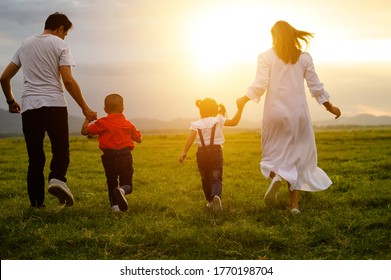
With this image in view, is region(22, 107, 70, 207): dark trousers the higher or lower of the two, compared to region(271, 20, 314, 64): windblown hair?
lower

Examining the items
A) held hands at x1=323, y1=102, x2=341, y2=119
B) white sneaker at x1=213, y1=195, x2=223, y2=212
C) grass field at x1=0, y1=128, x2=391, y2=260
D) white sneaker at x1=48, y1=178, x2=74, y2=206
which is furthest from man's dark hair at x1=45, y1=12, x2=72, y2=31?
held hands at x1=323, y1=102, x2=341, y2=119

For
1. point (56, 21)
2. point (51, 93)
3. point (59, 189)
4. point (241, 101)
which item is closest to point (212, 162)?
point (241, 101)

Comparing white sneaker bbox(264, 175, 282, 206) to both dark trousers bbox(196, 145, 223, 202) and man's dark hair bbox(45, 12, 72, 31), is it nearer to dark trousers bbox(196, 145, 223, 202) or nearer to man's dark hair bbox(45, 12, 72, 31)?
dark trousers bbox(196, 145, 223, 202)

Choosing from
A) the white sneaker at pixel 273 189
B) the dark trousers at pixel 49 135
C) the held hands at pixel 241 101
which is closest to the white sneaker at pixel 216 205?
the white sneaker at pixel 273 189

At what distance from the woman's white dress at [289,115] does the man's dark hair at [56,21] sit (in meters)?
2.99

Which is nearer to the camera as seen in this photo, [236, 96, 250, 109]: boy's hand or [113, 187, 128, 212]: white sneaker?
[113, 187, 128, 212]: white sneaker

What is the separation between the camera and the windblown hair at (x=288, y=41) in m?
7.91

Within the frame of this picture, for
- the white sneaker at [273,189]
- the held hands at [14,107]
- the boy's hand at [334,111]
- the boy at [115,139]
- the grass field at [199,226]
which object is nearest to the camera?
the grass field at [199,226]

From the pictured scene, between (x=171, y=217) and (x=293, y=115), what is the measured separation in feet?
7.75

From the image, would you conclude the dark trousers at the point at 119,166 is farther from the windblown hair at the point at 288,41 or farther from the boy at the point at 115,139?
the windblown hair at the point at 288,41

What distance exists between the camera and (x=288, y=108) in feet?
26.4

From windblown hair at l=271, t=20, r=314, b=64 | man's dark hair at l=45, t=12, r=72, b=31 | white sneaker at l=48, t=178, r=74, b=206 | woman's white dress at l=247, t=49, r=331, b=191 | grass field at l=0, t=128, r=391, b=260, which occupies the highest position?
man's dark hair at l=45, t=12, r=72, b=31

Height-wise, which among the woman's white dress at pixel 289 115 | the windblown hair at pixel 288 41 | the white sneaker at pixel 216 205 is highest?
the windblown hair at pixel 288 41

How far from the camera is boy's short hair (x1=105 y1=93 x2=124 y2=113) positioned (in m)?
8.39
